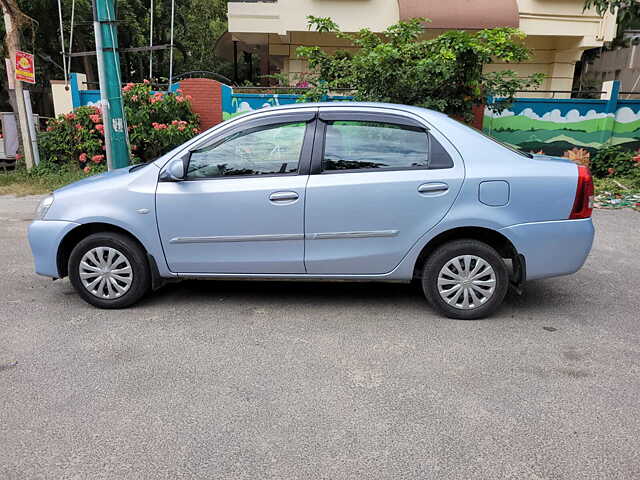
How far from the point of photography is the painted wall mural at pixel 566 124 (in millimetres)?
11625

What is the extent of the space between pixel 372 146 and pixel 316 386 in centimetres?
203

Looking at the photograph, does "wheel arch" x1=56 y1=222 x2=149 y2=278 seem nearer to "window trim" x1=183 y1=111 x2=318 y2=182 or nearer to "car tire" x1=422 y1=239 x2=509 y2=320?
"window trim" x1=183 y1=111 x2=318 y2=182

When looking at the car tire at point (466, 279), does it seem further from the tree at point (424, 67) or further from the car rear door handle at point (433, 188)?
the tree at point (424, 67)

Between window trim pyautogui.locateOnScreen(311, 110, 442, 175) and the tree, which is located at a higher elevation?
the tree

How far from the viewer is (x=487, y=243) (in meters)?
4.51

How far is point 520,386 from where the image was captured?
344 centimetres

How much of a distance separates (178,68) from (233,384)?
79.7 feet

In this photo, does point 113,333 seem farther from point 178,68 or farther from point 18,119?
point 178,68

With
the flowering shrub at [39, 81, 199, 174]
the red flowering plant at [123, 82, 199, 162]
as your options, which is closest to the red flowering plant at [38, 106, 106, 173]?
the flowering shrub at [39, 81, 199, 174]

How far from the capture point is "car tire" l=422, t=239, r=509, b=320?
4328 millimetres

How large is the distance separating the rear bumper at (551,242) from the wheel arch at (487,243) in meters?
0.07

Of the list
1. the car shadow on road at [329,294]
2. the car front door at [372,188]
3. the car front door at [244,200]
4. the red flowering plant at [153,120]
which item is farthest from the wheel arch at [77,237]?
the red flowering plant at [153,120]

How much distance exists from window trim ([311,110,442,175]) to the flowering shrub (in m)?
7.40

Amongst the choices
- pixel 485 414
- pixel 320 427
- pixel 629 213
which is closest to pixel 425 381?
pixel 485 414
